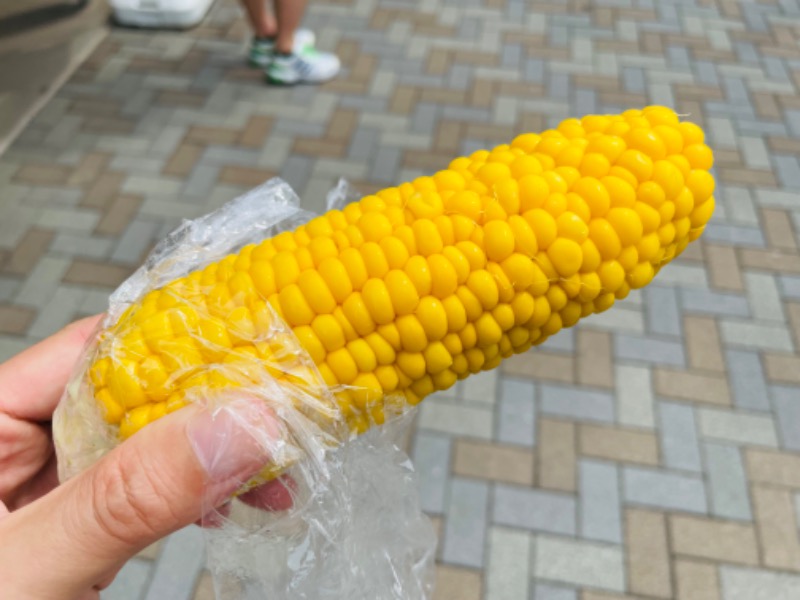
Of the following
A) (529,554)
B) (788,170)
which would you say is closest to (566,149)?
(529,554)

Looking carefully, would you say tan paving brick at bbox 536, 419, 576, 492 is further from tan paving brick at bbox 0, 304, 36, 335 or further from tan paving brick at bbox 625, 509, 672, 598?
tan paving brick at bbox 0, 304, 36, 335

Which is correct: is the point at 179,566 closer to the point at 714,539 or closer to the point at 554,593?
the point at 554,593

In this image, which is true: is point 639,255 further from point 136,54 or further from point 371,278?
point 136,54

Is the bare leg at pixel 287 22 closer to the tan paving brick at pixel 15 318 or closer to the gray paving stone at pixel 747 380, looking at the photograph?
the tan paving brick at pixel 15 318

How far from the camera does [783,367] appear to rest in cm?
242

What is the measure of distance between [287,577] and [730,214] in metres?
2.61

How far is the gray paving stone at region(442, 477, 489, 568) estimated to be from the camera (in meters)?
1.98

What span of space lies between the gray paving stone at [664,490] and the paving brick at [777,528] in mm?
175

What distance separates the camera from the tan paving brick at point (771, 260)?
2.72 metres

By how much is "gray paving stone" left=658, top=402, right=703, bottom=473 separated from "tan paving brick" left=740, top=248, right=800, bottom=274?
83 centimetres

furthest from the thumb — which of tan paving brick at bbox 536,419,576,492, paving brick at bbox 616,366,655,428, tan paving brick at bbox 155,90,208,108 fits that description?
tan paving brick at bbox 155,90,208,108

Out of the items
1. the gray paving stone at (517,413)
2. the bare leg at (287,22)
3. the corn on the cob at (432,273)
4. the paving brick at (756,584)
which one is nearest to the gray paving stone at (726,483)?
the paving brick at (756,584)

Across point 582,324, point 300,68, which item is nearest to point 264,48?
point 300,68

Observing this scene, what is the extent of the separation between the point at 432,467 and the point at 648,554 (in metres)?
0.70
